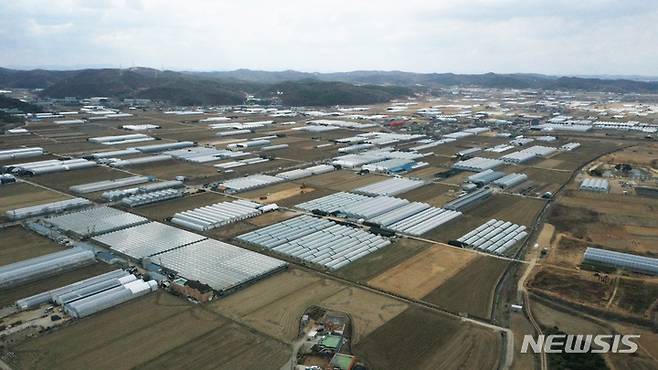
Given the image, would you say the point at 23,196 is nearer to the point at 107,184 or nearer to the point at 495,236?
the point at 107,184

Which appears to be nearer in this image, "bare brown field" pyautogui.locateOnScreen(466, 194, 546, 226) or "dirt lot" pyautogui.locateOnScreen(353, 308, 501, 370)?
"dirt lot" pyautogui.locateOnScreen(353, 308, 501, 370)

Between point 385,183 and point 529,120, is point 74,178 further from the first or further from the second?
point 529,120

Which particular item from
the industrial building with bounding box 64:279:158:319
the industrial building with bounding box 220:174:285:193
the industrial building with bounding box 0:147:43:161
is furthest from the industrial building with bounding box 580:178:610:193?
the industrial building with bounding box 0:147:43:161

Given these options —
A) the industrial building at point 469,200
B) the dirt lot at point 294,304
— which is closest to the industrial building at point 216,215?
→ the dirt lot at point 294,304

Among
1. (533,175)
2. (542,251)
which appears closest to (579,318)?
(542,251)

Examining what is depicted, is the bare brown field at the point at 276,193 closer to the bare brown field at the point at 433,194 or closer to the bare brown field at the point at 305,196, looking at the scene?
the bare brown field at the point at 305,196

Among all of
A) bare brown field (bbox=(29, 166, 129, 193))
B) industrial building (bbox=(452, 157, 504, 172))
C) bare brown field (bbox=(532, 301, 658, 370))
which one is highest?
industrial building (bbox=(452, 157, 504, 172))

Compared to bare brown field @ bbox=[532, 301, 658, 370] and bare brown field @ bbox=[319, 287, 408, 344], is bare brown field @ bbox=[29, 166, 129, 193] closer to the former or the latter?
bare brown field @ bbox=[319, 287, 408, 344]

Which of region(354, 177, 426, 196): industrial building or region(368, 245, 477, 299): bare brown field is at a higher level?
region(354, 177, 426, 196): industrial building
